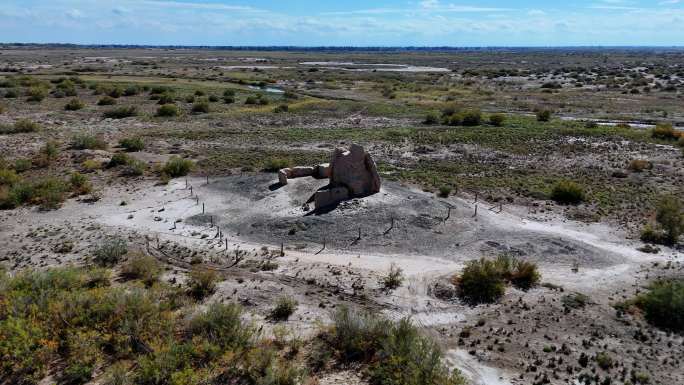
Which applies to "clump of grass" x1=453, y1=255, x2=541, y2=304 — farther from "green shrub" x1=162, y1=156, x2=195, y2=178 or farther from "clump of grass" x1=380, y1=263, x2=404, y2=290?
"green shrub" x1=162, y1=156, x2=195, y2=178

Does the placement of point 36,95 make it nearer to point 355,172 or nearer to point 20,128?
point 20,128

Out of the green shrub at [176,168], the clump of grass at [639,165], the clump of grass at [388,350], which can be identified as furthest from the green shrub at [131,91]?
the clump of grass at [388,350]

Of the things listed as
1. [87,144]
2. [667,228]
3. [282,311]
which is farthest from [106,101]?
[667,228]

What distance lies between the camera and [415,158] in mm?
34438

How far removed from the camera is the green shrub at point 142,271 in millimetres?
16359

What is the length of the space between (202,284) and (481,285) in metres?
8.88

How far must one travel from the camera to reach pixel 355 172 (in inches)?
935

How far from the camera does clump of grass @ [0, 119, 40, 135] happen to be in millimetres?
37781

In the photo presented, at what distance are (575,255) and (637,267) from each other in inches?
81.1

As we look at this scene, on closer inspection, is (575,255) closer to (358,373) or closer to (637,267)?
(637,267)

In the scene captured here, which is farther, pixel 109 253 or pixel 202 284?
pixel 109 253

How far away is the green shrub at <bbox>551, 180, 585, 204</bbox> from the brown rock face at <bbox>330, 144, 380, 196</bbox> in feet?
30.4

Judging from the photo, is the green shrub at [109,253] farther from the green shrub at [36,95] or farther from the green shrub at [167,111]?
the green shrub at [36,95]

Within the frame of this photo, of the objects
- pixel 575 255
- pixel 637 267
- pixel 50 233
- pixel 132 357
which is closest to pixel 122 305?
pixel 132 357
